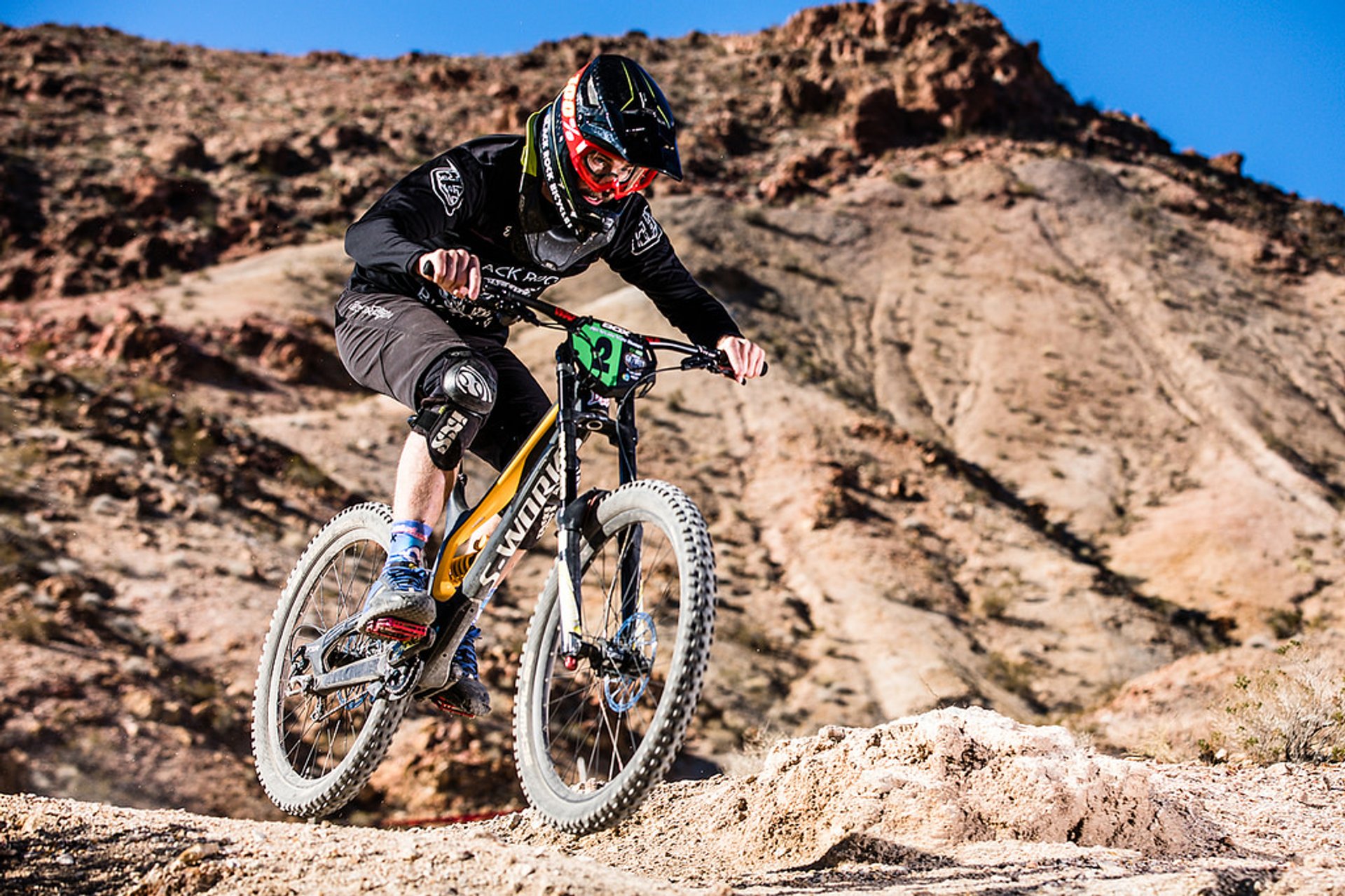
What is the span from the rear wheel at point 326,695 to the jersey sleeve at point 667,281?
5.42 feet

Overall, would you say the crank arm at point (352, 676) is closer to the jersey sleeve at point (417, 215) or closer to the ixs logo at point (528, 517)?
the ixs logo at point (528, 517)

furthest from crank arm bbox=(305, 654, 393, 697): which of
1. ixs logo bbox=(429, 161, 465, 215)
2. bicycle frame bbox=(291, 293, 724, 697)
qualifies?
ixs logo bbox=(429, 161, 465, 215)

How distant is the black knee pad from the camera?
4.27 meters

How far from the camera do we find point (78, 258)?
29609 millimetres

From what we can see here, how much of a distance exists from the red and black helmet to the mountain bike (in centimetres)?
51

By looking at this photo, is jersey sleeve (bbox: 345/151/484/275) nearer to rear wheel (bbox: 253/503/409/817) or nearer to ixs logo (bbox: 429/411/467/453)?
ixs logo (bbox: 429/411/467/453)

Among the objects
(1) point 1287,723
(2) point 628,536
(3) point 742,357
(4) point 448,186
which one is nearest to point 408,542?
(2) point 628,536

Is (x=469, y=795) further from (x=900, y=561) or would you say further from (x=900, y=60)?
(x=900, y=60)

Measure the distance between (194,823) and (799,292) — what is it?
30030 millimetres

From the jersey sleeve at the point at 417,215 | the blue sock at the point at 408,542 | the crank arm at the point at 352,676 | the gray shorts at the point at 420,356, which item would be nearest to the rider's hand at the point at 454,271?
the jersey sleeve at the point at 417,215

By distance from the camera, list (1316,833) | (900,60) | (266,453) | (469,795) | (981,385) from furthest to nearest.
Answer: (900,60), (981,385), (266,453), (469,795), (1316,833)

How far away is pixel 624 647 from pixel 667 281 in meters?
1.82

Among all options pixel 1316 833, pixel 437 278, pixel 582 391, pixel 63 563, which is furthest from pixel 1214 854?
pixel 63 563

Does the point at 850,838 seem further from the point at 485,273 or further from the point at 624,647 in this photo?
the point at 485,273
